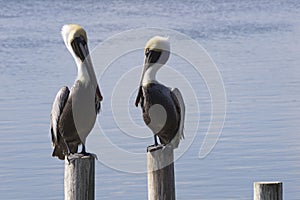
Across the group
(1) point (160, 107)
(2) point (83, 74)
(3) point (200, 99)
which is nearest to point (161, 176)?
(1) point (160, 107)

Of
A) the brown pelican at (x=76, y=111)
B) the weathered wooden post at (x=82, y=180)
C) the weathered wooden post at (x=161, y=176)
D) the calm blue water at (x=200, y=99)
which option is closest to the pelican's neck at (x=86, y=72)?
the brown pelican at (x=76, y=111)

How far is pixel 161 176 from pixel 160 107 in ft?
2.45

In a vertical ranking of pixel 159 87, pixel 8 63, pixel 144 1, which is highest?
pixel 144 1

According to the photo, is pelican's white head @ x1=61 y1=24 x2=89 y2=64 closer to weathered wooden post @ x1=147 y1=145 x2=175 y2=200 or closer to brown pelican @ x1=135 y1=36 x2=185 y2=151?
brown pelican @ x1=135 y1=36 x2=185 y2=151

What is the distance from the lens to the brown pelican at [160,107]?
666 cm

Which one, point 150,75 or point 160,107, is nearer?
point 160,107

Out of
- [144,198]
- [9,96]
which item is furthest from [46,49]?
[144,198]

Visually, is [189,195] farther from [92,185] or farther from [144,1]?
[144,1]

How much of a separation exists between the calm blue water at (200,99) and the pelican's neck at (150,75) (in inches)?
101

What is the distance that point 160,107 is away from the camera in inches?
263

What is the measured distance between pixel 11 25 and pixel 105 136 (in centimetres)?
1474

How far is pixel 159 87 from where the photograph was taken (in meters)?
6.73

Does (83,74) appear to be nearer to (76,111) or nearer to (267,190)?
(76,111)

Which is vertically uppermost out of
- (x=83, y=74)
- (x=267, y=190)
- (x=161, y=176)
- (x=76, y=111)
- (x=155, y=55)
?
(x=155, y=55)
